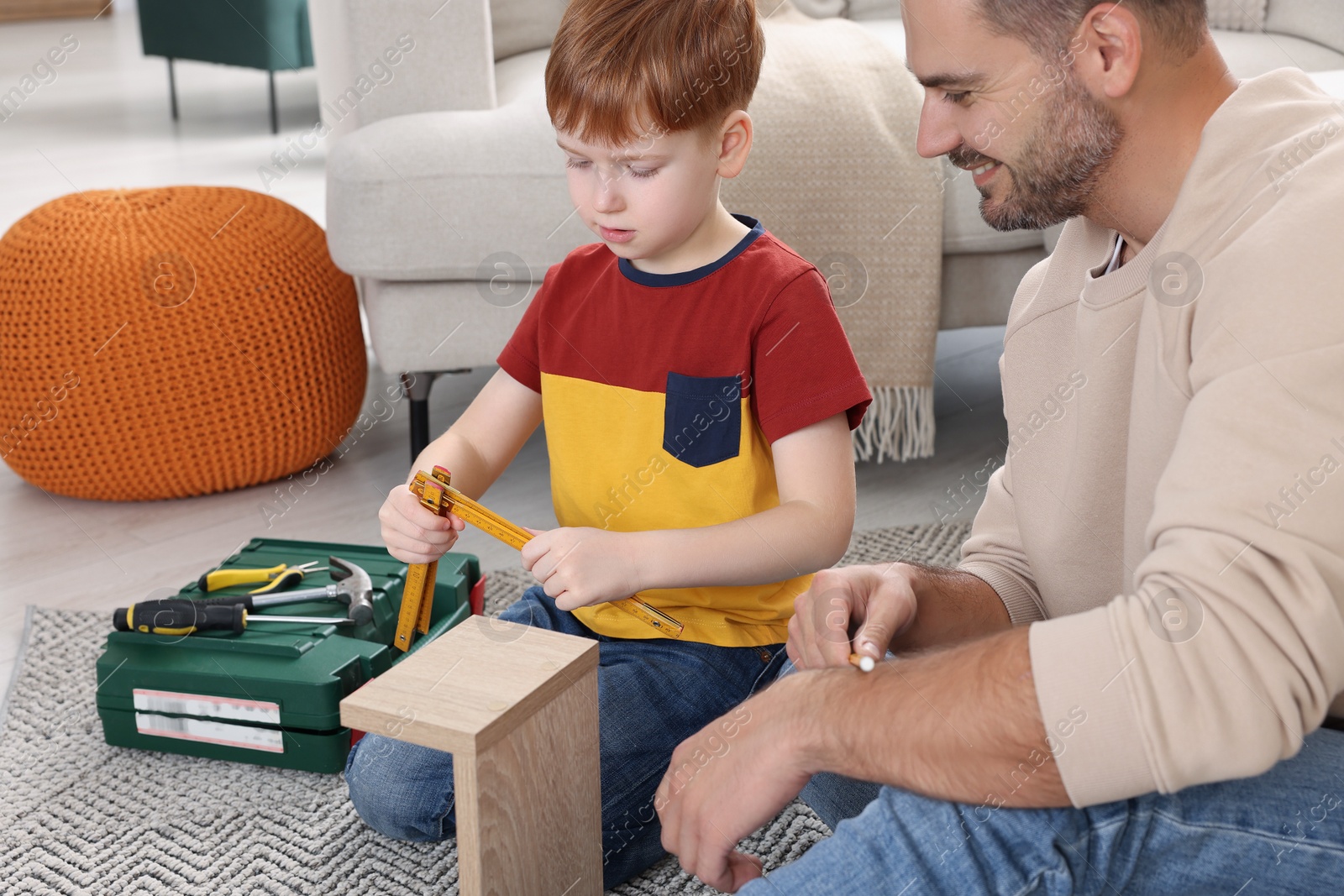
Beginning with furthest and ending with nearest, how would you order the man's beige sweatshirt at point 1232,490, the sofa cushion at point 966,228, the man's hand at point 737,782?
the sofa cushion at point 966,228
the man's hand at point 737,782
the man's beige sweatshirt at point 1232,490

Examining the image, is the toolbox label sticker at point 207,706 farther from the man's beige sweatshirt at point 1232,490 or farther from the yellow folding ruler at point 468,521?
the man's beige sweatshirt at point 1232,490

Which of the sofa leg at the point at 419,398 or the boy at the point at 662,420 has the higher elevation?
the boy at the point at 662,420

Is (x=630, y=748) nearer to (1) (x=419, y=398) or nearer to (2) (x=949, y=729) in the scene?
(2) (x=949, y=729)

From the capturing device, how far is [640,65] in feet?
3.01

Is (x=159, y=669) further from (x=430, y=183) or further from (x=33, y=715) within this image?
(x=430, y=183)

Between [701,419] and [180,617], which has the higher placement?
[701,419]

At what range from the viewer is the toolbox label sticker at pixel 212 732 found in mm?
1146

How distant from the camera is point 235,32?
13.5ft

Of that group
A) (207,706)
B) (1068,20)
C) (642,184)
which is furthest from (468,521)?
(1068,20)

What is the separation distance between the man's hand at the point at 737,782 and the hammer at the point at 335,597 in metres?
0.52

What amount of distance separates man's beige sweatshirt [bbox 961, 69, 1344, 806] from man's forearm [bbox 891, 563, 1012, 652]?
18 cm

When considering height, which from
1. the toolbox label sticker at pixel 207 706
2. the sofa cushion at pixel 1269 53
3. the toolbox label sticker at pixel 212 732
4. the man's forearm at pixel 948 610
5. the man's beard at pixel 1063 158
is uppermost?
the man's beard at pixel 1063 158

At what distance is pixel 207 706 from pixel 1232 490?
91cm

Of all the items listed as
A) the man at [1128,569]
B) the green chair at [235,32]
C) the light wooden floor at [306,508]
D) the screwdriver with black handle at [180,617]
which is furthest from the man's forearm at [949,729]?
the green chair at [235,32]
